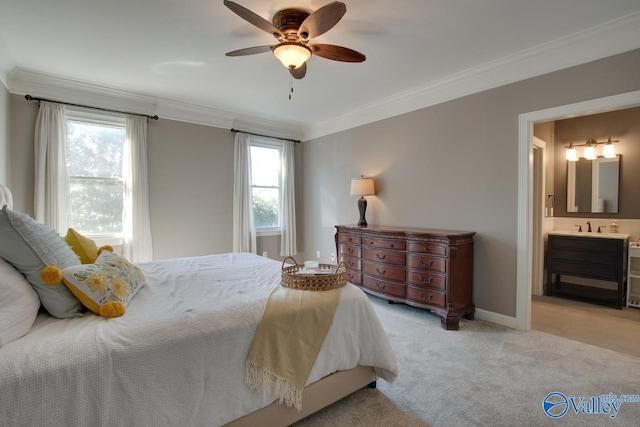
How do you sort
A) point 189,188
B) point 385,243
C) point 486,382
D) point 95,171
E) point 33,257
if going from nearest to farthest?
point 33,257 → point 486,382 → point 385,243 → point 95,171 → point 189,188

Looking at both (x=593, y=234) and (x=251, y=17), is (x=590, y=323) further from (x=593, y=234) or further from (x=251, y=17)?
(x=251, y=17)

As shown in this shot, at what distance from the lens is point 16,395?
97 cm

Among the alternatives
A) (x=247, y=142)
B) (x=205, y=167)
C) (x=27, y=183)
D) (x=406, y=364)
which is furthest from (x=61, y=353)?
(x=247, y=142)

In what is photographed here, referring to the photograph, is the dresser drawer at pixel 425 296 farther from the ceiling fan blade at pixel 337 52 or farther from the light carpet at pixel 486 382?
the ceiling fan blade at pixel 337 52

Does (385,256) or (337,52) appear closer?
(337,52)

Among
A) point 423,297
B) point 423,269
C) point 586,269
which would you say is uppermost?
point 423,269

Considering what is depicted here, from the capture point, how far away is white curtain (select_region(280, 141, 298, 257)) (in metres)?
5.27

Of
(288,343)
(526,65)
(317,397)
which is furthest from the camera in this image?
(526,65)

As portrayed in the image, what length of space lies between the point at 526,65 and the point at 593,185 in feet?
7.54

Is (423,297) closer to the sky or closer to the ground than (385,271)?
closer to the ground

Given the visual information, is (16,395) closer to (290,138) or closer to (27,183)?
(27,183)

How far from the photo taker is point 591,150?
3.89 m

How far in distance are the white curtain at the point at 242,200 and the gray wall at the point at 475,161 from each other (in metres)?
1.70

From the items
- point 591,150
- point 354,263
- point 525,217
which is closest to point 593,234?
point 591,150
